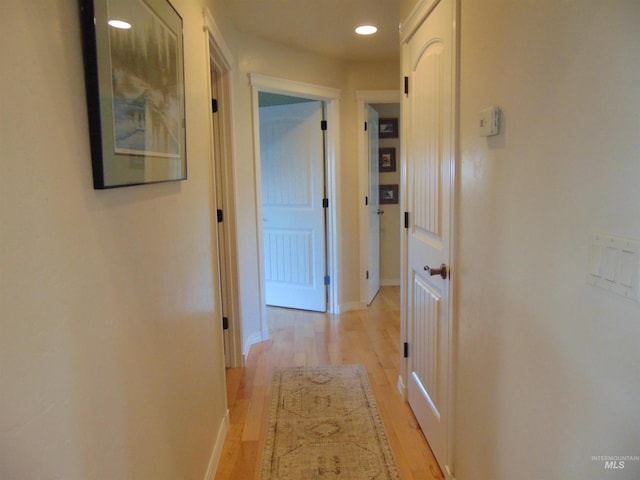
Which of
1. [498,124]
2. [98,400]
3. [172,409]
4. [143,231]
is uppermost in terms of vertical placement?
[498,124]

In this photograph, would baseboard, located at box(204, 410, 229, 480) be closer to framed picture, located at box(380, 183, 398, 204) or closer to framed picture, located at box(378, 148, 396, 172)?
framed picture, located at box(380, 183, 398, 204)

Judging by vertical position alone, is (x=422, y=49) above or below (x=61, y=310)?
above

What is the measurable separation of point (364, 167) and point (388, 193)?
968 millimetres

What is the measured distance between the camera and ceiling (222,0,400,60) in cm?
272

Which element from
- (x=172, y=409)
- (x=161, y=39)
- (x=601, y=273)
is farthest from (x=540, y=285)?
(x=161, y=39)

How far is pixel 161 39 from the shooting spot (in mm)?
1312

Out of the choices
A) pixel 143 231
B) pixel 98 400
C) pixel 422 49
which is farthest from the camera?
pixel 422 49

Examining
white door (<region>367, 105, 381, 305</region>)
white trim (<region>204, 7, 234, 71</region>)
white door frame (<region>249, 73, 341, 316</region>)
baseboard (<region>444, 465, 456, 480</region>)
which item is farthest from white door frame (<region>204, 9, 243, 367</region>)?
white door (<region>367, 105, 381, 305</region>)


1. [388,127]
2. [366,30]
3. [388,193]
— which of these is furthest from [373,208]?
[366,30]

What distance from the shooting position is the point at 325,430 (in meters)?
2.28

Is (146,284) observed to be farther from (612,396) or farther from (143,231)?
(612,396)

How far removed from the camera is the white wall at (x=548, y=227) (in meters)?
0.80

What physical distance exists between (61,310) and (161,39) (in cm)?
92

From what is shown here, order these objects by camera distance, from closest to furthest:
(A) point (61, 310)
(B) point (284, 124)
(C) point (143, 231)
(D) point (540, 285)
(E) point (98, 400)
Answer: (A) point (61, 310) → (E) point (98, 400) → (D) point (540, 285) → (C) point (143, 231) → (B) point (284, 124)
